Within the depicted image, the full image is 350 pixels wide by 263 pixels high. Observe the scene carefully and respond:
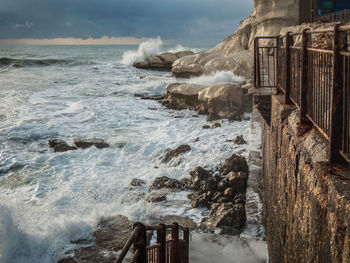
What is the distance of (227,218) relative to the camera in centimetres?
617

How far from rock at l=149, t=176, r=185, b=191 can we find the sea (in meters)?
0.27

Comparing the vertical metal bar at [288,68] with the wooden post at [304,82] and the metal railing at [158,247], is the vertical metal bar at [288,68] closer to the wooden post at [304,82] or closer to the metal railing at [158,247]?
the wooden post at [304,82]

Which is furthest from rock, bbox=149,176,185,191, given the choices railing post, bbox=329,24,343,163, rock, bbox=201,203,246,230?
railing post, bbox=329,24,343,163

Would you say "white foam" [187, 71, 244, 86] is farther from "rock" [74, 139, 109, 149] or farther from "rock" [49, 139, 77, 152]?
"rock" [49, 139, 77, 152]

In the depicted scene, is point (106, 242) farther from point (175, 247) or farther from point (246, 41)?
point (246, 41)

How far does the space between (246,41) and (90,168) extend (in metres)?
22.4

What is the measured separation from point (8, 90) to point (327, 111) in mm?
25928

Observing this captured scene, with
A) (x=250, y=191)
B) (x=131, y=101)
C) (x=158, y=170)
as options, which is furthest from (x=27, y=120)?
(x=250, y=191)

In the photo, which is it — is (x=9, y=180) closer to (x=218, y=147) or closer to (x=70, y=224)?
(x=70, y=224)

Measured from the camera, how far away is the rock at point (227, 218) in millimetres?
6113

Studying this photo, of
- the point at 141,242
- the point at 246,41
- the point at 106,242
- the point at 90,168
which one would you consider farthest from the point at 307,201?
the point at 246,41

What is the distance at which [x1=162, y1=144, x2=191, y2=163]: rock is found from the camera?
34.9 feet

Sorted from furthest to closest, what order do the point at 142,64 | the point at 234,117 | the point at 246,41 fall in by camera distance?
1. the point at 142,64
2. the point at 246,41
3. the point at 234,117

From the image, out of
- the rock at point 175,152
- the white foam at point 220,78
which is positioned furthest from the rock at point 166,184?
the white foam at point 220,78
